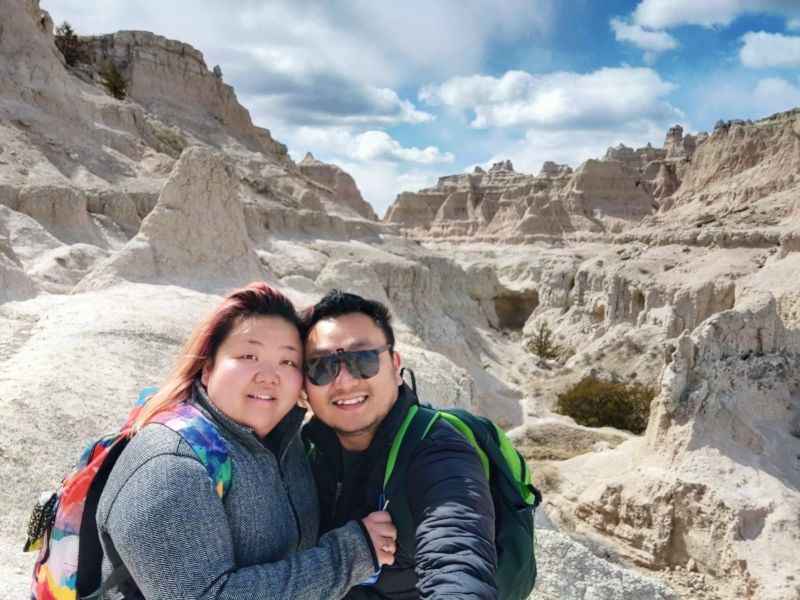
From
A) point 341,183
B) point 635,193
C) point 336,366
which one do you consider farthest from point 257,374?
point 635,193

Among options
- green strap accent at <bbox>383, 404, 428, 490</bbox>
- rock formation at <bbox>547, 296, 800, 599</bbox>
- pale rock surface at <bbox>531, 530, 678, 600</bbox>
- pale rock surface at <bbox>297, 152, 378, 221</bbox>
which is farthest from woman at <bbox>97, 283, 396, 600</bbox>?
pale rock surface at <bbox>297, 152, 378, 221</bbox>

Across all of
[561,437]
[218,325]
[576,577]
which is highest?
[218,325]

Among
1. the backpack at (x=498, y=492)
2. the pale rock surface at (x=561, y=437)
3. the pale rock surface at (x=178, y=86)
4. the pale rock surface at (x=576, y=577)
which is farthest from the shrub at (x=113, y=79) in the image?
the backpack at (x=498, y=492)

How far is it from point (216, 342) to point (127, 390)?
5292 mm

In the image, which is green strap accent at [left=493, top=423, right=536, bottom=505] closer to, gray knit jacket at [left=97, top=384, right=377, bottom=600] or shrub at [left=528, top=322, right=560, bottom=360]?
gray knit jacket at [left=97, top=384, right=377, bottom=600]

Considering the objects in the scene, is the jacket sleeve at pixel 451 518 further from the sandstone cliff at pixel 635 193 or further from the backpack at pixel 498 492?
the sandstone cliff at pixel 635 193

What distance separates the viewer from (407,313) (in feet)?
74.0

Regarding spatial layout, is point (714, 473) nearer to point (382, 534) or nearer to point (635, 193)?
point (382, 534)

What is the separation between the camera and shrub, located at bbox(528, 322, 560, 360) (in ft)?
108

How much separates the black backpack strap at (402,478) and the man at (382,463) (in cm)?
1

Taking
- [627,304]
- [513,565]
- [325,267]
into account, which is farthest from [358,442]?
[627,304]

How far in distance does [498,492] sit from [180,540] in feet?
3.20

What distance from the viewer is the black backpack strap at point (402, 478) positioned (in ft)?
6.09

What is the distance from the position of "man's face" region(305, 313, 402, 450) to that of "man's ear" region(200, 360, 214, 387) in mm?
314
